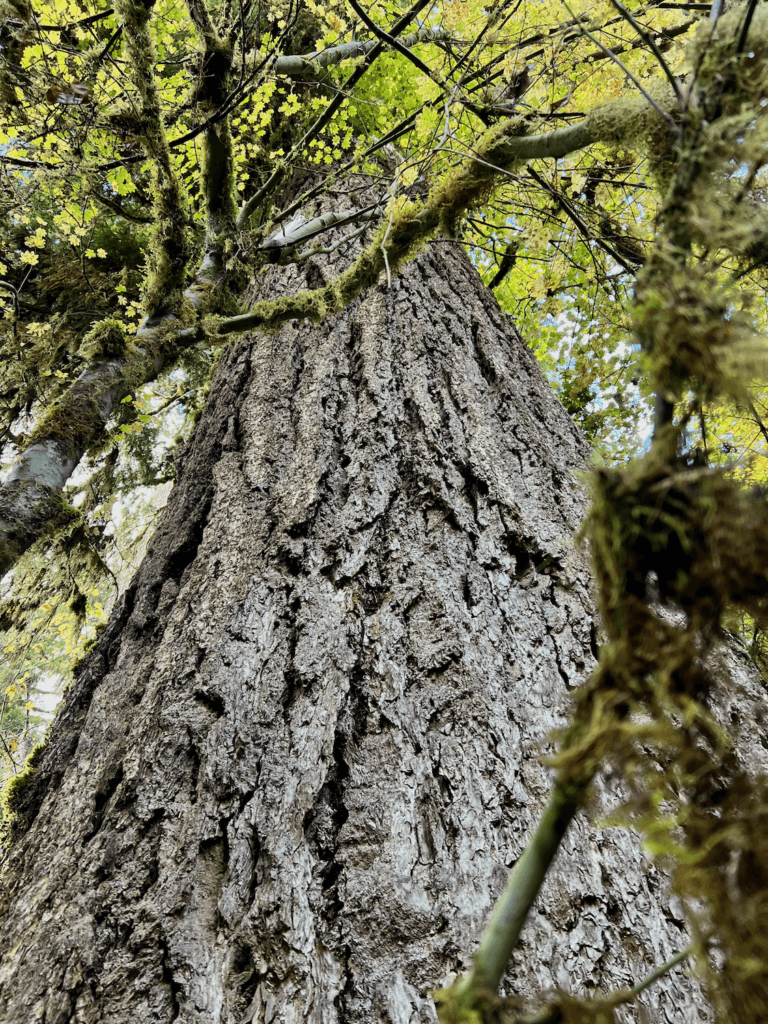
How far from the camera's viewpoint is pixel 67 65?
3.61 meters

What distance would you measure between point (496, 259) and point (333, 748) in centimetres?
472

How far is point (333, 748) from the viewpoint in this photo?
1420 mm

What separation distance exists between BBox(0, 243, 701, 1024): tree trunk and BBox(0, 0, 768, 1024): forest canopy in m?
0.36

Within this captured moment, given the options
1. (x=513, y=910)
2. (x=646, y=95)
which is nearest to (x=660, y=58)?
(x=646, y=95)

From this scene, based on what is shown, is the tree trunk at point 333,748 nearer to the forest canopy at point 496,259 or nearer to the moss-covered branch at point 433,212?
the forest canopy at point 496,259

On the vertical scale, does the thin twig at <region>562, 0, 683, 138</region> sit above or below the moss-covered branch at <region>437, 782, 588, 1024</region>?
above

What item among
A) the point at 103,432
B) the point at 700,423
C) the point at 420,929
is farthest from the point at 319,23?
the point at 420,929

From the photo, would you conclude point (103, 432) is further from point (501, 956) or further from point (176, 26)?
point (176, 26)

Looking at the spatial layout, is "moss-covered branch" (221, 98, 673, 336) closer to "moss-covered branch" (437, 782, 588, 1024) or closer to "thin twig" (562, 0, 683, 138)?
"thin twig" (562, 0, 683, 138)

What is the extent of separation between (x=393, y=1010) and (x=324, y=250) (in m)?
3.55

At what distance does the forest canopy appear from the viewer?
1.65 ft

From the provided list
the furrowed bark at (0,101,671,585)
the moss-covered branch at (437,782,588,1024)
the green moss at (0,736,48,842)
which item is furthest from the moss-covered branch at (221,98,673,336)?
the green moss at (0,736,48,842)

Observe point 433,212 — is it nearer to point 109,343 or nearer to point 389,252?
point 389,252

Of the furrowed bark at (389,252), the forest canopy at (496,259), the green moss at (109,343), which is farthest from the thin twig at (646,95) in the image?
the green moss at (109,343)
